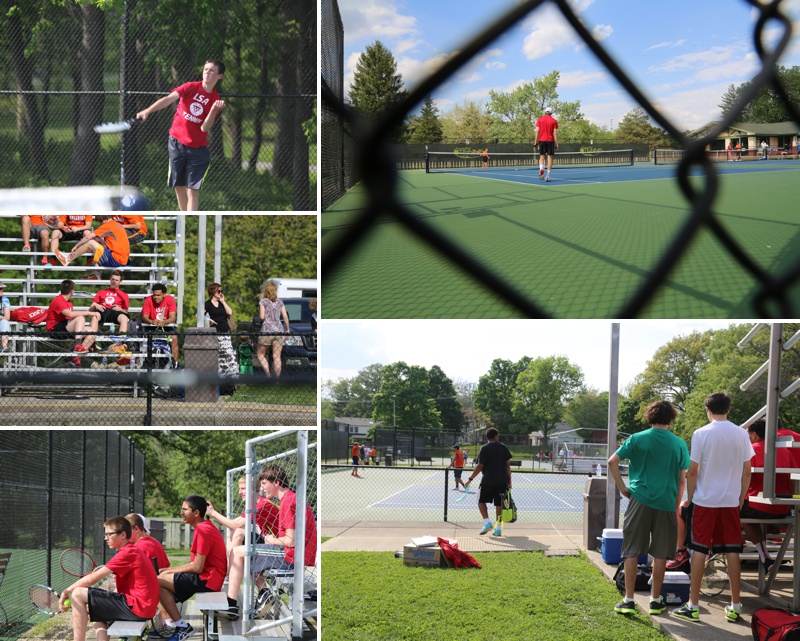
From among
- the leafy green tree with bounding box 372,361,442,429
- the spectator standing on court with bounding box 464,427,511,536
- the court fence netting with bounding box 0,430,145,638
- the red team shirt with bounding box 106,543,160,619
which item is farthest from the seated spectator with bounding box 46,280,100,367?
the leafy green tree with bounding box 372,361,442,429

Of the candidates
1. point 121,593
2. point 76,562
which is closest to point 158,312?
point 76,562

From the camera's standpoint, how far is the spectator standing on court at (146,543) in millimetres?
4680

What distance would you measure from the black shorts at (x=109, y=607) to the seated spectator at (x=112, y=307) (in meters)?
4.26

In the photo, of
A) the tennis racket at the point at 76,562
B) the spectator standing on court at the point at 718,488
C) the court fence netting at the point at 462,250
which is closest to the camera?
the court fence netting at the point at 462,250

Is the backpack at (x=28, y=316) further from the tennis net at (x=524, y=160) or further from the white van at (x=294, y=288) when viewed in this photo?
the tennis net at (x=524, y=160)

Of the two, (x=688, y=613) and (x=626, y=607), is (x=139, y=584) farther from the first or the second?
(x=688, y=613)

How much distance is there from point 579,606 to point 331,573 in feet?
5.80

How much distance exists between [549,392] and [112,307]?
15435mm

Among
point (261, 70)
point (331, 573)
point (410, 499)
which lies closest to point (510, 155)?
point (410, 499)

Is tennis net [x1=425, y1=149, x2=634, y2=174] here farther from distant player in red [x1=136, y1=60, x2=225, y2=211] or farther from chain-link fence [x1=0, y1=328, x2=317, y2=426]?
distant player in red [x1=136, y1=60, x2=225, y2=211]

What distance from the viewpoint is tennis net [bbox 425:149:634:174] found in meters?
17.4

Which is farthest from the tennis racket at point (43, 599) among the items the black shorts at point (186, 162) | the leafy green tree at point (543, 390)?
the leafy green tree at point (543, 390)

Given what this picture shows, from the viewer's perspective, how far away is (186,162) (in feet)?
19.7

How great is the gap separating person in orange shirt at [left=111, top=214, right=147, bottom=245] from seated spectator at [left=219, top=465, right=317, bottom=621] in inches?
221
